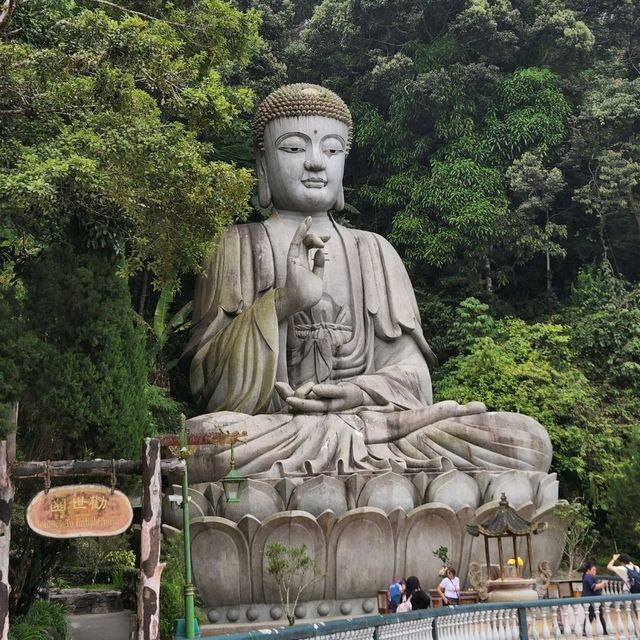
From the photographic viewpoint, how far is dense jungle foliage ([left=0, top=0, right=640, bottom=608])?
24.1 feet

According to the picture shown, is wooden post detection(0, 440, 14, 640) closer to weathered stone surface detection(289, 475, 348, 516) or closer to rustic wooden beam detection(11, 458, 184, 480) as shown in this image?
rustic wooden beam detection(11, 458, 184, 480)

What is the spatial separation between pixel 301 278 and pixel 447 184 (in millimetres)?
6097

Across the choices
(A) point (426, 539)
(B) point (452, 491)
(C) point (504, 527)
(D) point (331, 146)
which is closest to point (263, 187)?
(D) point (331, 146)

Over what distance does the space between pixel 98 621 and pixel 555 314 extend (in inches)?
328

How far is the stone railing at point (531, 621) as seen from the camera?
5777 millimetres

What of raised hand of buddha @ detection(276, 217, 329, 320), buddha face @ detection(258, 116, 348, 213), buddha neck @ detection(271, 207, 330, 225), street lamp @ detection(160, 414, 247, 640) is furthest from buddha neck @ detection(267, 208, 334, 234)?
street lamp @ detection(160, 414, 247, 640)

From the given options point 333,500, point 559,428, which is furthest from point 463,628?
point 559,428

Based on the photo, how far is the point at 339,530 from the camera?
8.10 meters

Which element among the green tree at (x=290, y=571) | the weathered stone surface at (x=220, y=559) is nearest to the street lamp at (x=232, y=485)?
the weathered stone surface at (x=220, y=559)

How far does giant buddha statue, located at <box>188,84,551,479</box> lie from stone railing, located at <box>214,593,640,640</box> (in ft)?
8.06

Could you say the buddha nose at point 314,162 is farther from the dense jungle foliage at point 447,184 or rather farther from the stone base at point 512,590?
the stone base at point 512,590

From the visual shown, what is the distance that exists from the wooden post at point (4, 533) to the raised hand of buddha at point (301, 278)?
13.4ft

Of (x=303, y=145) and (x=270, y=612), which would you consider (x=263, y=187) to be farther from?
(x=270, y=612)

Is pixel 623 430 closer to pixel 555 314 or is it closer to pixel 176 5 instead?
pixel 555 314
